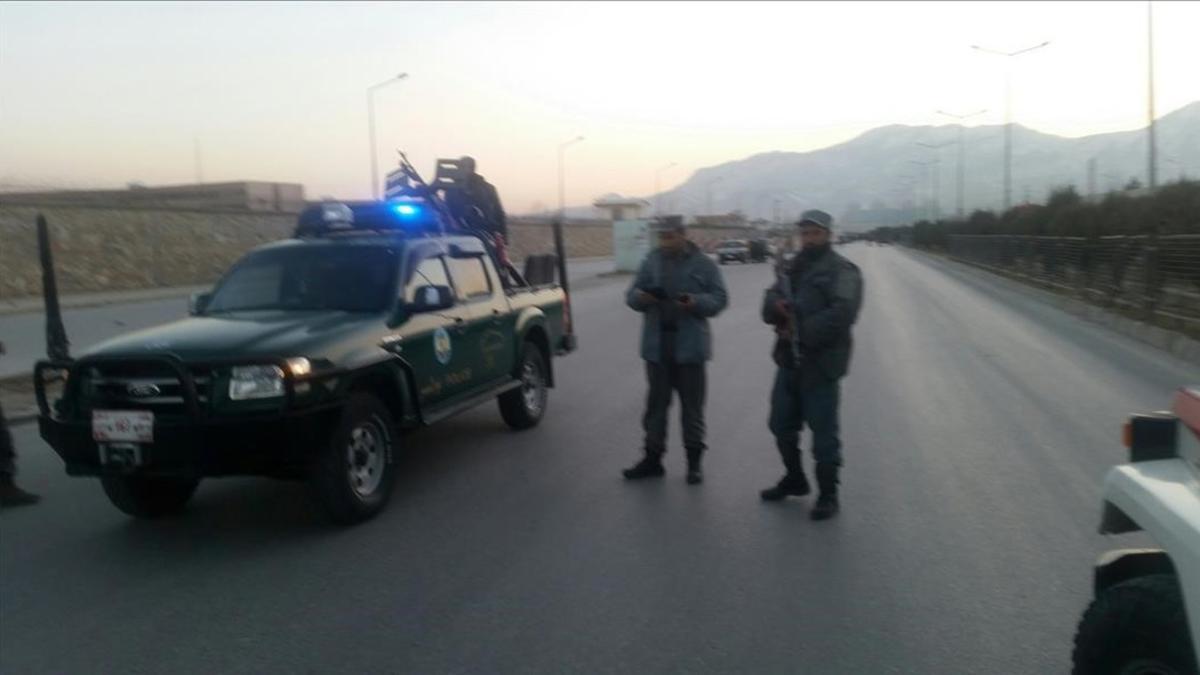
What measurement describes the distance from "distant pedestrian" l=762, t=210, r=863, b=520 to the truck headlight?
2.95 meters

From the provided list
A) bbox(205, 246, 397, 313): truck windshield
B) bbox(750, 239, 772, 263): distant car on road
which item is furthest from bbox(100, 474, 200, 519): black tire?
bbox(750, 239, 772, 263): distant car on road

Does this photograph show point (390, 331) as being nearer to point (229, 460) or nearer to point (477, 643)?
point (229, 460)

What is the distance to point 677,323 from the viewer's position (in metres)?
7.11

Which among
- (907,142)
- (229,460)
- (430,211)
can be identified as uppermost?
(907,142)

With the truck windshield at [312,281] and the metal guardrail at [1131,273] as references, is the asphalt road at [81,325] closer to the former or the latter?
the truck windshield at [312,281]

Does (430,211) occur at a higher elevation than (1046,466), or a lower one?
higher

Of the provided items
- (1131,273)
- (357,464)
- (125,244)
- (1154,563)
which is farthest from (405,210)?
(125,244)

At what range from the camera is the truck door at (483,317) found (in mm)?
8133

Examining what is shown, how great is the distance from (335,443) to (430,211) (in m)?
3.40

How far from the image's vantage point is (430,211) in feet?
29.2

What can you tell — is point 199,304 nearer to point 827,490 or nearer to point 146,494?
point 146,494

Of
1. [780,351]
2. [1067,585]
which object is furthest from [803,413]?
[1067,585]

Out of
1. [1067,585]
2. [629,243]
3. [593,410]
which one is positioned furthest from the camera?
[629,243]

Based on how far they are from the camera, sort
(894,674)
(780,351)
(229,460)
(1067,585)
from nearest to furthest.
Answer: (894,674), (1067,585), (229,460), (780,351)
